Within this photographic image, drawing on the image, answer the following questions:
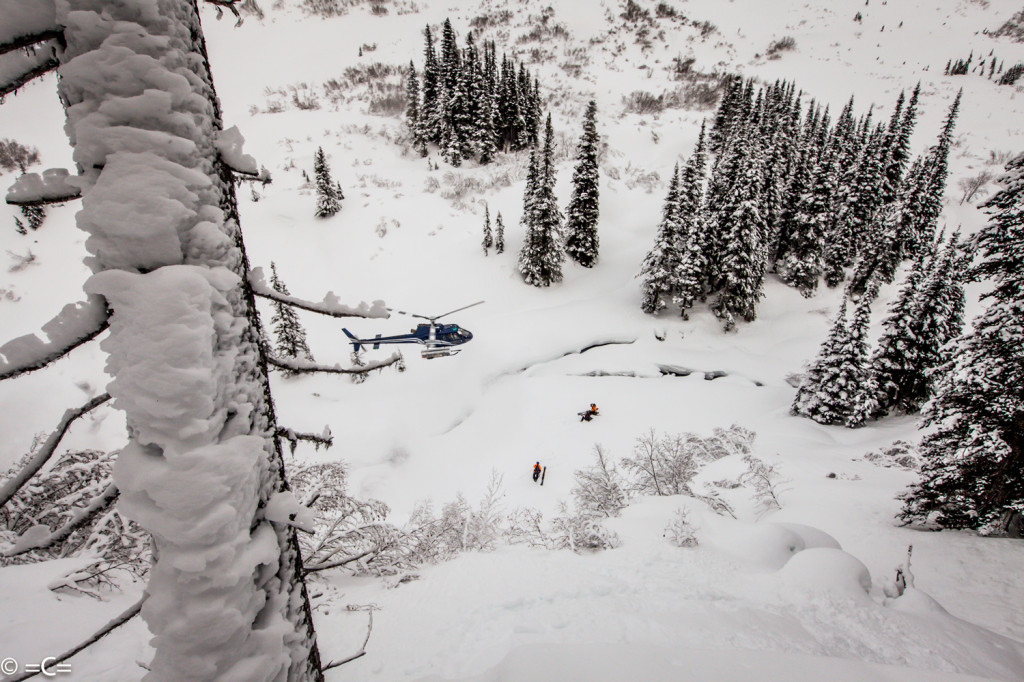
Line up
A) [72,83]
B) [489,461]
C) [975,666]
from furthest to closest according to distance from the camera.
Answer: [489,461] → [975,666] → [72,83]

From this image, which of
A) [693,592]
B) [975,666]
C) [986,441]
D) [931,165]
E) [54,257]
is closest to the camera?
[975,666]

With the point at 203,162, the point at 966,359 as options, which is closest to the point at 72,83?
the point at 203,162

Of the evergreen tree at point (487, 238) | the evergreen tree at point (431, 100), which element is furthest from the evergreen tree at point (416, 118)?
the evergreen tree at point (487, 238)

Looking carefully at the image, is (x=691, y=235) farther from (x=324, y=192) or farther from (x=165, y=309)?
(x=165, y=309)

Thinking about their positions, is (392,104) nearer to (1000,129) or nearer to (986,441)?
(986,441)

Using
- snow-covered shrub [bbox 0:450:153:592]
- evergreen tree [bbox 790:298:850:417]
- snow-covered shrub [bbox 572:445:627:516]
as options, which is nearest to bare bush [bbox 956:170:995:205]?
evergreen tree [bbox 790:298:850:417]

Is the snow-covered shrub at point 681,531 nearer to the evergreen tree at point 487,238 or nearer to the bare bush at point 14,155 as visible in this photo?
the evergreen tree at point 487,238
